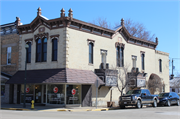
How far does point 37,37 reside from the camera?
25.2 metres

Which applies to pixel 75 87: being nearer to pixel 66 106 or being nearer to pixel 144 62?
pixel 66 106

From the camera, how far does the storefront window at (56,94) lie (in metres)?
23.1

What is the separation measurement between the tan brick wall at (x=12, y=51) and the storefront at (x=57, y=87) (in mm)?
2081

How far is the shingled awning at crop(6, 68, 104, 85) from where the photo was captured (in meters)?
22.0

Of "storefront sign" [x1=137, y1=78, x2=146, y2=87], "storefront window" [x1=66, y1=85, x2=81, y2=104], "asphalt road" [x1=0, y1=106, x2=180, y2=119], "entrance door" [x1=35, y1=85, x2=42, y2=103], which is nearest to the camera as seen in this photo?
"asphalt road" [x1=0, y1=106, x2=180, y2=119]

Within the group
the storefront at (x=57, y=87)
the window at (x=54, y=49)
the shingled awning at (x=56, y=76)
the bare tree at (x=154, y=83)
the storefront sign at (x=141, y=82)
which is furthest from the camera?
the bare tree at (x=154, y=83)

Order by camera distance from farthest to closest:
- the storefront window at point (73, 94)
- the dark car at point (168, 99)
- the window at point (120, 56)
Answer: the window at point (120, 56) < the dark car at point (168, 99) < the storefront window at point (73, 94)

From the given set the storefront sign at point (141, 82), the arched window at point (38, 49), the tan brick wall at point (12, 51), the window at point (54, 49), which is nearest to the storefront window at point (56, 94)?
the window at point (54, 49)

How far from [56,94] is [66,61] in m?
3.34

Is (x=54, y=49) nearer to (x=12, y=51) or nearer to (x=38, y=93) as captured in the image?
(x=38, y=93)

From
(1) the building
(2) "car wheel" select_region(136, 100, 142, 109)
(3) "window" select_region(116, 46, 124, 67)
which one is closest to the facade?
(3) "window" select_region(116, 46, 124, 67)

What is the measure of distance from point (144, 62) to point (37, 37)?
16.5 metres

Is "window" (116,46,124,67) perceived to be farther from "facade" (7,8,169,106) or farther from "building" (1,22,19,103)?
"building" (1,22,19,103)

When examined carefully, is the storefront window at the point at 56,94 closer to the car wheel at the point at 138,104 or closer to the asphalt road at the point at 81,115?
the asphalt road at the point at 81,115
